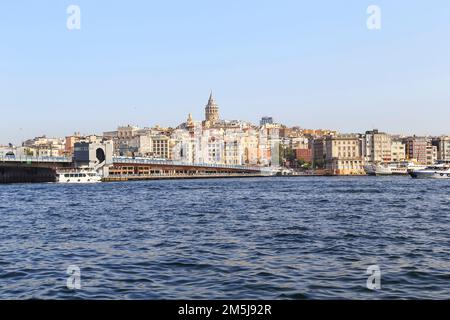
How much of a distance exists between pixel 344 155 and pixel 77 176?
259 ft

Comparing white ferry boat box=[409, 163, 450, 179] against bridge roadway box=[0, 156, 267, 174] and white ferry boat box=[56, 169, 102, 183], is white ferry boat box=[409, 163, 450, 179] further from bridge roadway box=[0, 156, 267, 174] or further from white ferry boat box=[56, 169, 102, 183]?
white ferry boat box=[56, 169, 102, 183]

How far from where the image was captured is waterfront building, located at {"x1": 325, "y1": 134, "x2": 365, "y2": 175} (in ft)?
471

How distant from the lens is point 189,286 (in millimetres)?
9898

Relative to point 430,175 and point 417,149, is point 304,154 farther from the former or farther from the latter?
point 430,175

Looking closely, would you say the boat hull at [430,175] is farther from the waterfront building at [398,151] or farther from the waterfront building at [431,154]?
the waterfront building at [431,154]

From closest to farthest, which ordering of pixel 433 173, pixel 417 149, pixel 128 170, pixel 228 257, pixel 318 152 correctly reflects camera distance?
pixel 228 257 → pixel 433 173 → pixel 128 170 → pixel 417 149 → pixel 318 152

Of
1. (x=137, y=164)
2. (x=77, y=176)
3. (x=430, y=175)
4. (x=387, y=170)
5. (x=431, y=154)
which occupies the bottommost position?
(x=387, y=170)

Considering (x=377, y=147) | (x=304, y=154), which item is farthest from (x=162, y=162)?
(x=377, y=147)

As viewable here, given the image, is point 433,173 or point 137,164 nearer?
point 433,173

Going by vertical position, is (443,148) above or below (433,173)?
above

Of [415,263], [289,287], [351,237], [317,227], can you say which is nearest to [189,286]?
[289,287]

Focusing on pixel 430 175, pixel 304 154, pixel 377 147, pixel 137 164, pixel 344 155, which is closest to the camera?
pixel 430 175

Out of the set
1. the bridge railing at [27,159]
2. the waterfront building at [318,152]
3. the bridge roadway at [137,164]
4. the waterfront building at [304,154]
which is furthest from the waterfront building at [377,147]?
the bridge railing at [27,159]

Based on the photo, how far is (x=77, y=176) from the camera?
9231 centimetres
